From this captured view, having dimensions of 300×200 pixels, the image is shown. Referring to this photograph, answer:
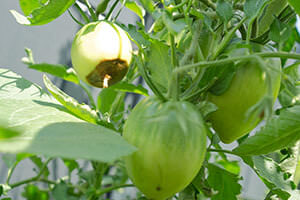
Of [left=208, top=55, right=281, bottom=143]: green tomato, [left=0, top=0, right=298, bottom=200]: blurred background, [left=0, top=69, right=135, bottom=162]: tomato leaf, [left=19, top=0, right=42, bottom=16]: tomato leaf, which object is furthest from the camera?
[left=0, top=0, right=298, bottom=200]: blurred background

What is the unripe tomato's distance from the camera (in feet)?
1.19

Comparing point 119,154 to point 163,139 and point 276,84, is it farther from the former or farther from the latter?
point 276,84

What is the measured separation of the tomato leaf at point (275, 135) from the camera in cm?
37

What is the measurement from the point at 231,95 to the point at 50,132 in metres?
0.19

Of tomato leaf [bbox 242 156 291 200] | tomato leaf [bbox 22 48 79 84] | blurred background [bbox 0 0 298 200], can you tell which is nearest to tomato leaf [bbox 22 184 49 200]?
blurred background [bbox 0 0 298 200]

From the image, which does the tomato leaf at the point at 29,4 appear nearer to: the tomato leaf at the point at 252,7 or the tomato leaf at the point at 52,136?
the tomato leaf at the point at 52,136

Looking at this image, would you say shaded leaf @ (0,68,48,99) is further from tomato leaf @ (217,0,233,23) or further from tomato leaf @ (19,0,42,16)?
tomato leaf @ (217,0,233,23)

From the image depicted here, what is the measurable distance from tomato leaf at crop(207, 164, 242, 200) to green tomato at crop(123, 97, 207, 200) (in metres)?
0.21

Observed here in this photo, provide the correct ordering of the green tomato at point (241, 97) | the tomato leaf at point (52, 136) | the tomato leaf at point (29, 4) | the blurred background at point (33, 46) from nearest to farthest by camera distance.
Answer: the tomato leaf at point (52, 136), the green tomato at point (241, 97), the tomato leaf at point (29, 4), the blurred background at point (33, 46)

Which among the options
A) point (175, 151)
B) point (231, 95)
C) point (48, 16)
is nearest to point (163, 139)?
point (175, 151)

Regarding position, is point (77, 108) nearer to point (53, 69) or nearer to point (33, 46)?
point (53, 69)

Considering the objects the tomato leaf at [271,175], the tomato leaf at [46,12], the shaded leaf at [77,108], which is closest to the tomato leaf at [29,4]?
the tomato leaf at [46,12]

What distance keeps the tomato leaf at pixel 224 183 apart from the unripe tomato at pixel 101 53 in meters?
0.21

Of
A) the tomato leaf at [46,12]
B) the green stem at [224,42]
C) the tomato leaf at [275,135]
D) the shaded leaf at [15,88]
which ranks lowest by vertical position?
the tomato leaf at [275,135]
